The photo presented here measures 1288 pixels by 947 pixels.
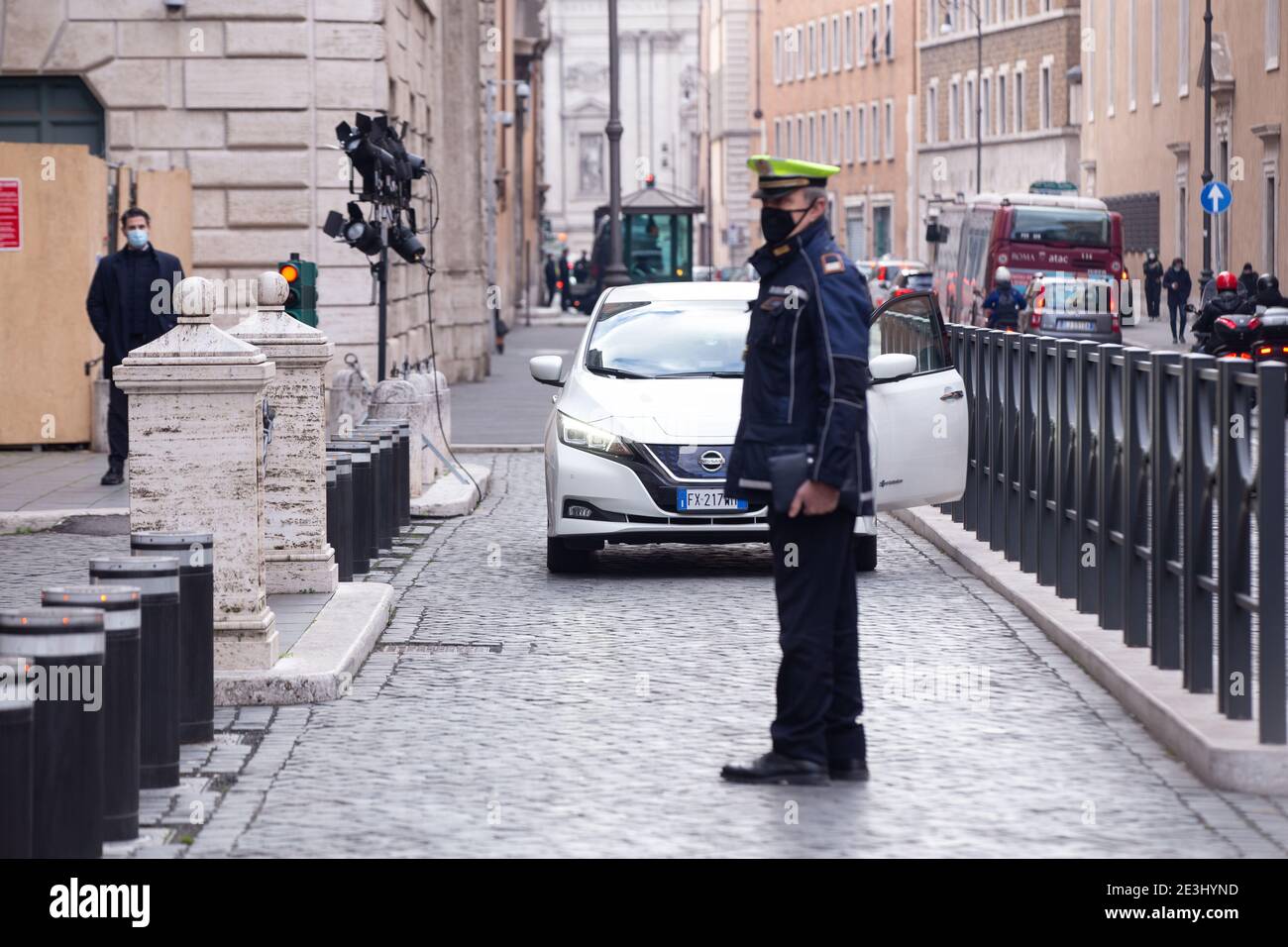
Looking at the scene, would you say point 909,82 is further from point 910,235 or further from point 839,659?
point 839,659

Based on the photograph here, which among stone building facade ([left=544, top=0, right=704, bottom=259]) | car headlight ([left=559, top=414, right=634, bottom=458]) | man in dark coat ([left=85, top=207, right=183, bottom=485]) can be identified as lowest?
car headlight ([left=559, top=414, right=634, bottom=458])

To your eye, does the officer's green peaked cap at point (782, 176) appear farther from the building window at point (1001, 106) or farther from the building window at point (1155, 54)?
the building window at point (1001, 106)

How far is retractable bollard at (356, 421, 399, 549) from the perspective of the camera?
1532cm

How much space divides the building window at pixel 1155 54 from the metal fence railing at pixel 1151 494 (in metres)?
50.0

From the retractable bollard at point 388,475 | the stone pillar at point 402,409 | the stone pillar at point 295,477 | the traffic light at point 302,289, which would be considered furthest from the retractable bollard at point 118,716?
the traffic light at point 302,289

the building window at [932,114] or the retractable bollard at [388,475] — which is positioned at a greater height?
the building window at [932,114]

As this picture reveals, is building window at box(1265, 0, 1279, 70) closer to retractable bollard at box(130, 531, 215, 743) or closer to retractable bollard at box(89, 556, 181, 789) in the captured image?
retractable bollard at box(130, 531, 215, 743)

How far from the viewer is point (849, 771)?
7.80m

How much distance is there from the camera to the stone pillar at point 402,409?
59.6 ft

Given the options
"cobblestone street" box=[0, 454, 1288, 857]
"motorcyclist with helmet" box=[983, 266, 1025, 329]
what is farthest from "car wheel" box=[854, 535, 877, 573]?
"motorcyclist with helmet" box=[983, 266, 1025, 329]

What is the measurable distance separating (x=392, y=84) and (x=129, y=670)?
20906 millimetres

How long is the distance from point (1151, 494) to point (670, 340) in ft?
17.7

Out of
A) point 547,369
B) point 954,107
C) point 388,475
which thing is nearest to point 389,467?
point 388,475
